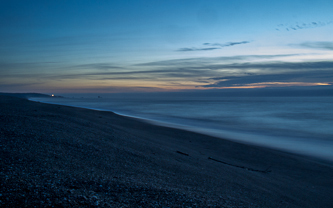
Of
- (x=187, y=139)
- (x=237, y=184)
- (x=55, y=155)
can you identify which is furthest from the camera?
(x=187, y=139)

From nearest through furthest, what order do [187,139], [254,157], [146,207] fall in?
[146,207] < [254,157] < [187,139]

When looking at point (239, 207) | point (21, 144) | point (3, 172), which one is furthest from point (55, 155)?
point (239, 207)

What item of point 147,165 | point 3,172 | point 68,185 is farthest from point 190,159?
point 3,172

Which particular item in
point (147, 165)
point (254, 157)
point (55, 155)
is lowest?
point (254, 157)

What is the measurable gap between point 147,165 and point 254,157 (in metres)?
5.16

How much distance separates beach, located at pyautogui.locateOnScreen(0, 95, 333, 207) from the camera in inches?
112

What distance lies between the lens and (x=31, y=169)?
3338 millimetres

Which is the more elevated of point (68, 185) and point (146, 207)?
point (68, 185)

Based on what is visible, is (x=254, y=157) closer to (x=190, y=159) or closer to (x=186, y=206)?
(x=190, y=159)

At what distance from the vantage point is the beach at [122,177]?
283 centimetres

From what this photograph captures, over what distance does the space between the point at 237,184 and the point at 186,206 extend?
2.28 m

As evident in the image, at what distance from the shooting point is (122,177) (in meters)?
3.82

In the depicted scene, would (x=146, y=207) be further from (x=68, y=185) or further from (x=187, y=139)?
(x=187, y=139)

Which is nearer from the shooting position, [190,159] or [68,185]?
[68,185]
